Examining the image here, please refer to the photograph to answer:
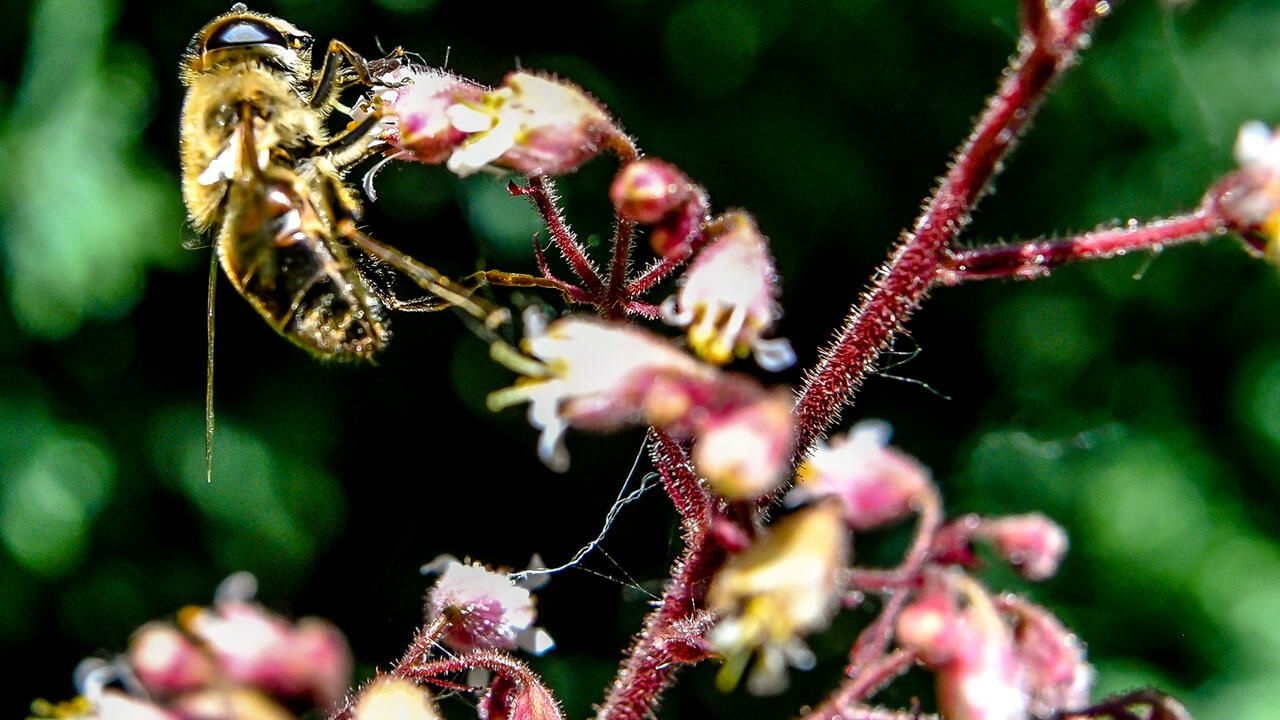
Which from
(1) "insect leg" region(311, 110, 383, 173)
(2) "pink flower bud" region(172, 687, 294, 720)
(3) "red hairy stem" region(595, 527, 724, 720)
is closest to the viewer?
(2) "pink flower bud" region(172, 687, 294, 720)

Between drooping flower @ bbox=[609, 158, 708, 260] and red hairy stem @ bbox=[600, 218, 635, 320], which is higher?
drooping flower @ bbox=[609, 158, 708, 260]

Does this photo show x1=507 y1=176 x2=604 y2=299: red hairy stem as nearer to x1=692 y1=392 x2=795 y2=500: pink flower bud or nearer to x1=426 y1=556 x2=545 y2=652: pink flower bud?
x1=426 y1=556 x2=545 y2=652: pink flower bud

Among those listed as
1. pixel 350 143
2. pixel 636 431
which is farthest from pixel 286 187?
pixel 636 431

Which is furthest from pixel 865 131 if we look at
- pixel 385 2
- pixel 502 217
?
pixel 385 2

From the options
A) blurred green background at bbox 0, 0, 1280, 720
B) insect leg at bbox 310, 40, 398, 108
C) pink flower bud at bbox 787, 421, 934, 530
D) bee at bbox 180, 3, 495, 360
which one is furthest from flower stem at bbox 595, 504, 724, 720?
blurred green background at bbox 0, 0, 1280, 720

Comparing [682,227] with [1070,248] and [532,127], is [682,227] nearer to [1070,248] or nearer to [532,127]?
[532,127]

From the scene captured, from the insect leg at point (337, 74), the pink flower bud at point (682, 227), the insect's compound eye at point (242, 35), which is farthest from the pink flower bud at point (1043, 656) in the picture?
the insect's compound eye at point (242, 35)
